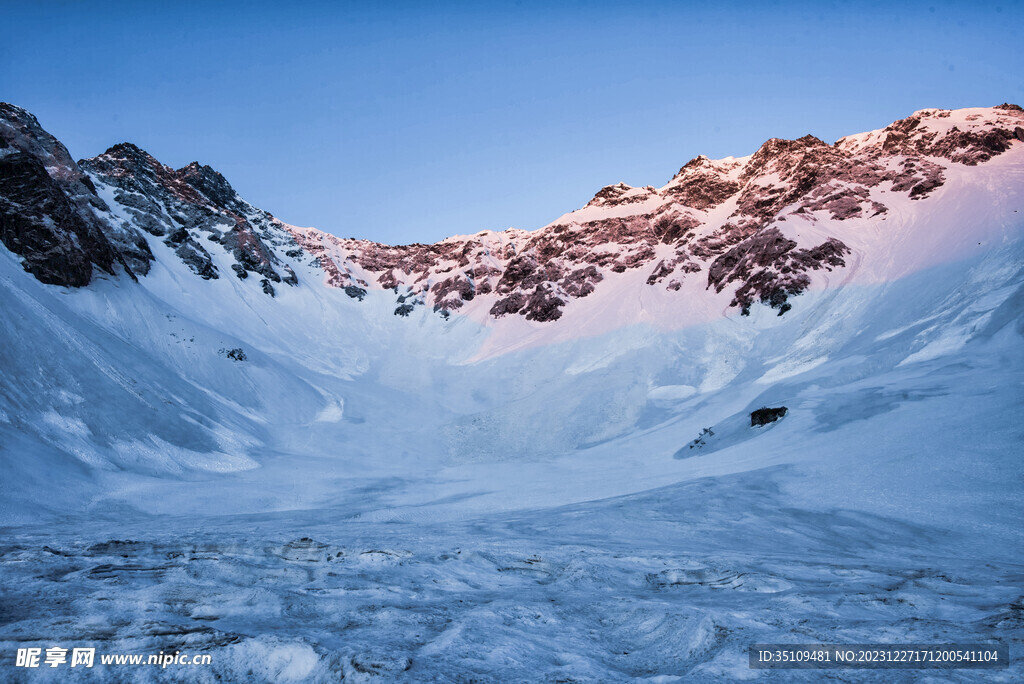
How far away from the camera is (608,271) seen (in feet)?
279

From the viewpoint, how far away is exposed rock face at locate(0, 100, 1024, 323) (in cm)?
4266

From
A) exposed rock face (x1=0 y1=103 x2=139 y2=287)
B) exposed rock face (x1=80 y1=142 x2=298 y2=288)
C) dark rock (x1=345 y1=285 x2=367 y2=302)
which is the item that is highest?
exposed rock face (x1=80 y1=142 x2=298 y2=288)

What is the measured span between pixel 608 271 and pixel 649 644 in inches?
3230

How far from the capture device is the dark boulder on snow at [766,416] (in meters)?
26.2

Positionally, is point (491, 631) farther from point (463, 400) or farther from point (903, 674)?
point (463, 400)

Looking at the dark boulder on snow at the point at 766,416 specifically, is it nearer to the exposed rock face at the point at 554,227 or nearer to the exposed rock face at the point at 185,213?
the exposed rock face at the point at 554,227

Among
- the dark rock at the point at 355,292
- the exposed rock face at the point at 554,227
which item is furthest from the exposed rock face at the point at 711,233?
the dark rock at the point at 355,292

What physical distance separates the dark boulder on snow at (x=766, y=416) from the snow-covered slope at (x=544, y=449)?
0.83 metres

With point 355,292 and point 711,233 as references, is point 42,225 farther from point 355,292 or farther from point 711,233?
point 711,233

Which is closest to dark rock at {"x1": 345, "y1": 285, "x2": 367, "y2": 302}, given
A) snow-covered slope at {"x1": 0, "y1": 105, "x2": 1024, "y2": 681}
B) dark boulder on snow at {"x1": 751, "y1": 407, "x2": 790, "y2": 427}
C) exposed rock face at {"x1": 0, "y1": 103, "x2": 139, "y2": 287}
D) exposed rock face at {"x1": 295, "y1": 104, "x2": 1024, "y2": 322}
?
exposed rock face at {"x1": 295, "y1": 104, "x2": 1024, "y2": 322}

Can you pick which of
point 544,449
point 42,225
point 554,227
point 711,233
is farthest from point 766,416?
point 554,227

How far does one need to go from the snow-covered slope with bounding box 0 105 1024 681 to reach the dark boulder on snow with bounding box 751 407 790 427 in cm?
83

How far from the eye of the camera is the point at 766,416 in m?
26.6

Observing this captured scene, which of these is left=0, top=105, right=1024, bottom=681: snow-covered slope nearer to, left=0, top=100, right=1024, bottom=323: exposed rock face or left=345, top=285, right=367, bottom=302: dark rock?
left=0, top=100, right=1024, bottom=323: exposed rock face
